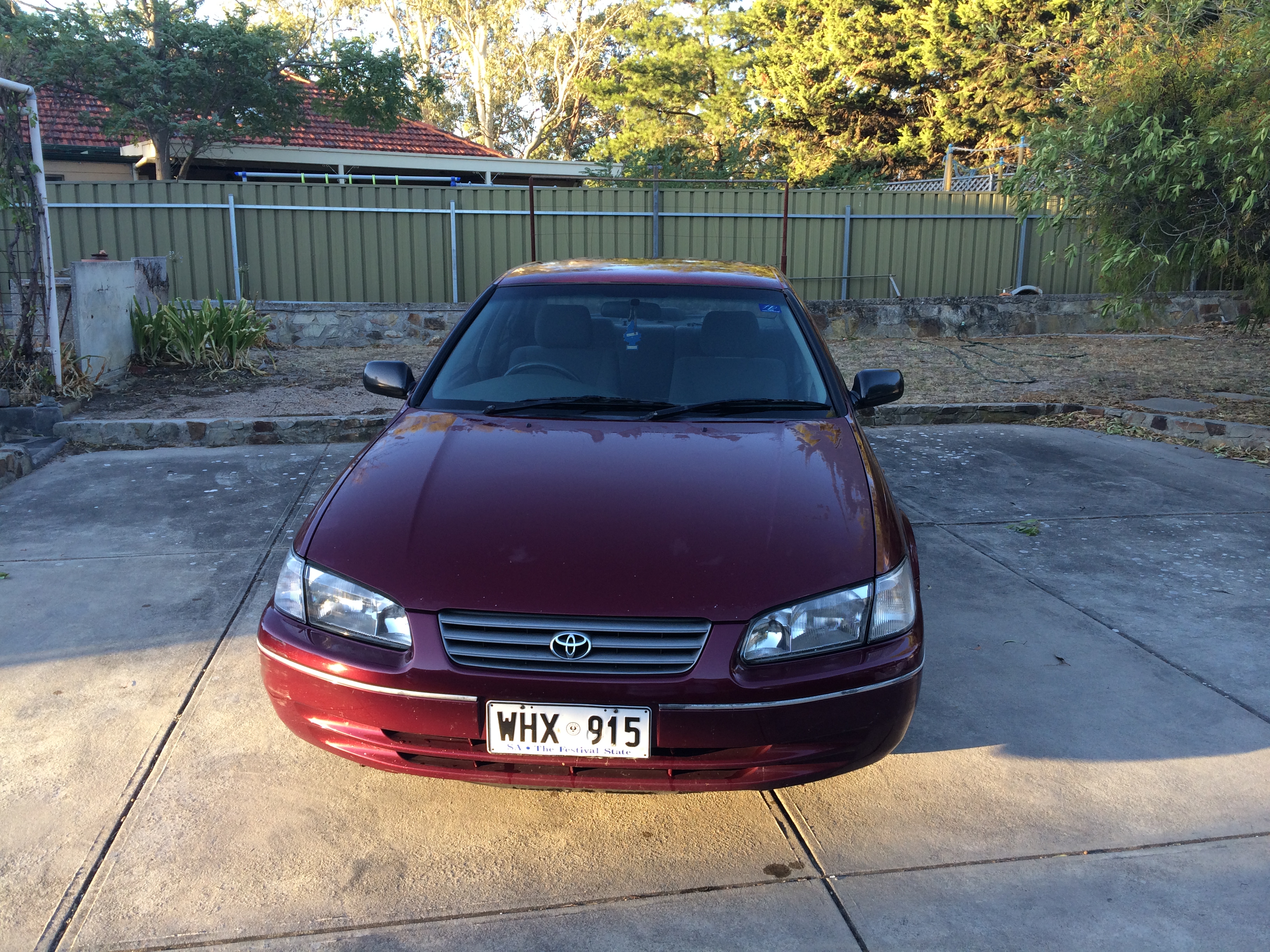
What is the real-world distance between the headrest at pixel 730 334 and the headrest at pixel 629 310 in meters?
0.20

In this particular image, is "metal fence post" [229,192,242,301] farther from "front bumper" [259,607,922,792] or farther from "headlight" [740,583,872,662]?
"headlight" [740,583,872,662]

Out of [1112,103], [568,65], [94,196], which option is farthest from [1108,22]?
[568,65]

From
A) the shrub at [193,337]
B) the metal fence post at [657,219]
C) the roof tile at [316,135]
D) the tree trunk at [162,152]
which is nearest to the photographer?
the shrub at [193,337]

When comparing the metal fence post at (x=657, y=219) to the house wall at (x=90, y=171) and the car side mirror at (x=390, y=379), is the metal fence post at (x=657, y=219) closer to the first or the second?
the car side mirror at (x=390, y=379)

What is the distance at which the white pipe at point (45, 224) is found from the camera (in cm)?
726

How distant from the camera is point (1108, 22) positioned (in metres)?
8.82

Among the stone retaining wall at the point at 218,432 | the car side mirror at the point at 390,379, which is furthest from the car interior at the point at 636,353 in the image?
the stone retaining wall at the point at 218,432

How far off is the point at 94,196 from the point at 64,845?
1242 centimetres

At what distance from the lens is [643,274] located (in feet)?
14.0

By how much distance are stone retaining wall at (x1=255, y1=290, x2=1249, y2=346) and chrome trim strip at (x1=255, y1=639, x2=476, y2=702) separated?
1013 centimetres

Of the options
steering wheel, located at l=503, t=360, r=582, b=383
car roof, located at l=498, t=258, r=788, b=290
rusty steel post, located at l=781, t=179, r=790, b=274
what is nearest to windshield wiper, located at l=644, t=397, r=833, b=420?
steering wheel, located at l=503, t=360, r=582, b=383

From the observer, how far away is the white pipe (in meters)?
7.26

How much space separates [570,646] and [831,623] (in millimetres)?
667

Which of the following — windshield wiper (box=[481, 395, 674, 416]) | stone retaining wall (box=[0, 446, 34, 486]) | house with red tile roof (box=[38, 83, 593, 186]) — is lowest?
stone retaining wall (box=[0, 446, 34, 486])
